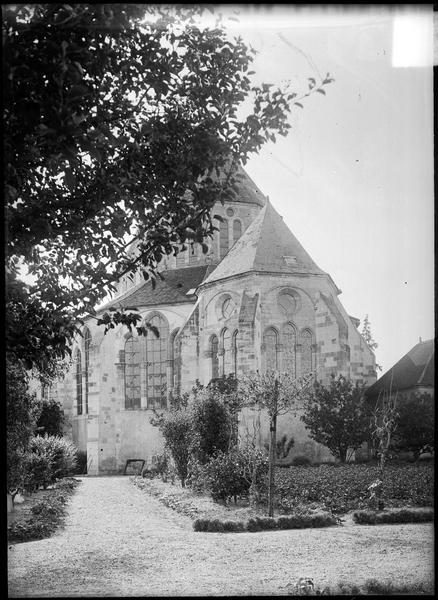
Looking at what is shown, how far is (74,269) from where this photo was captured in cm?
843

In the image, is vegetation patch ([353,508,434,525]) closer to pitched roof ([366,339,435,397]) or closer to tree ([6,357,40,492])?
pitched roof ([366,339,435,397])

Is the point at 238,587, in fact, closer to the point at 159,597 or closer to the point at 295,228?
the point at 159,597

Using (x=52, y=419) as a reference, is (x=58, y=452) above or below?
below

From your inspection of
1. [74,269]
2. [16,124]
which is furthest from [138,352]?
[16,124]

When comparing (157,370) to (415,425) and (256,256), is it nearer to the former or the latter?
(256,256)

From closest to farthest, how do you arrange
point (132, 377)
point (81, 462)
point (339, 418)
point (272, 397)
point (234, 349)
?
point (272, 397) < point (339, 418) < point (81, 462) < point (234, 349) < point (132, 377)

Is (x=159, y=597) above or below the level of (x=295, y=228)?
below

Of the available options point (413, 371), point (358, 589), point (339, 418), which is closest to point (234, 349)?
point (339, 418)

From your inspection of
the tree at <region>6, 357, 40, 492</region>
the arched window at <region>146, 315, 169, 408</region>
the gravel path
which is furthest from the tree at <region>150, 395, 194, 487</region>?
the gravel path

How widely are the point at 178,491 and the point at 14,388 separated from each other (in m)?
8.67

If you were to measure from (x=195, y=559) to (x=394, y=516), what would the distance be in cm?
299

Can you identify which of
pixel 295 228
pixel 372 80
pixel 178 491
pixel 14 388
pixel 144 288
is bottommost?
pixel 178 491

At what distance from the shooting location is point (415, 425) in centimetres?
1123

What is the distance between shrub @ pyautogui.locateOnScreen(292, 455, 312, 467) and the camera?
1636cm
